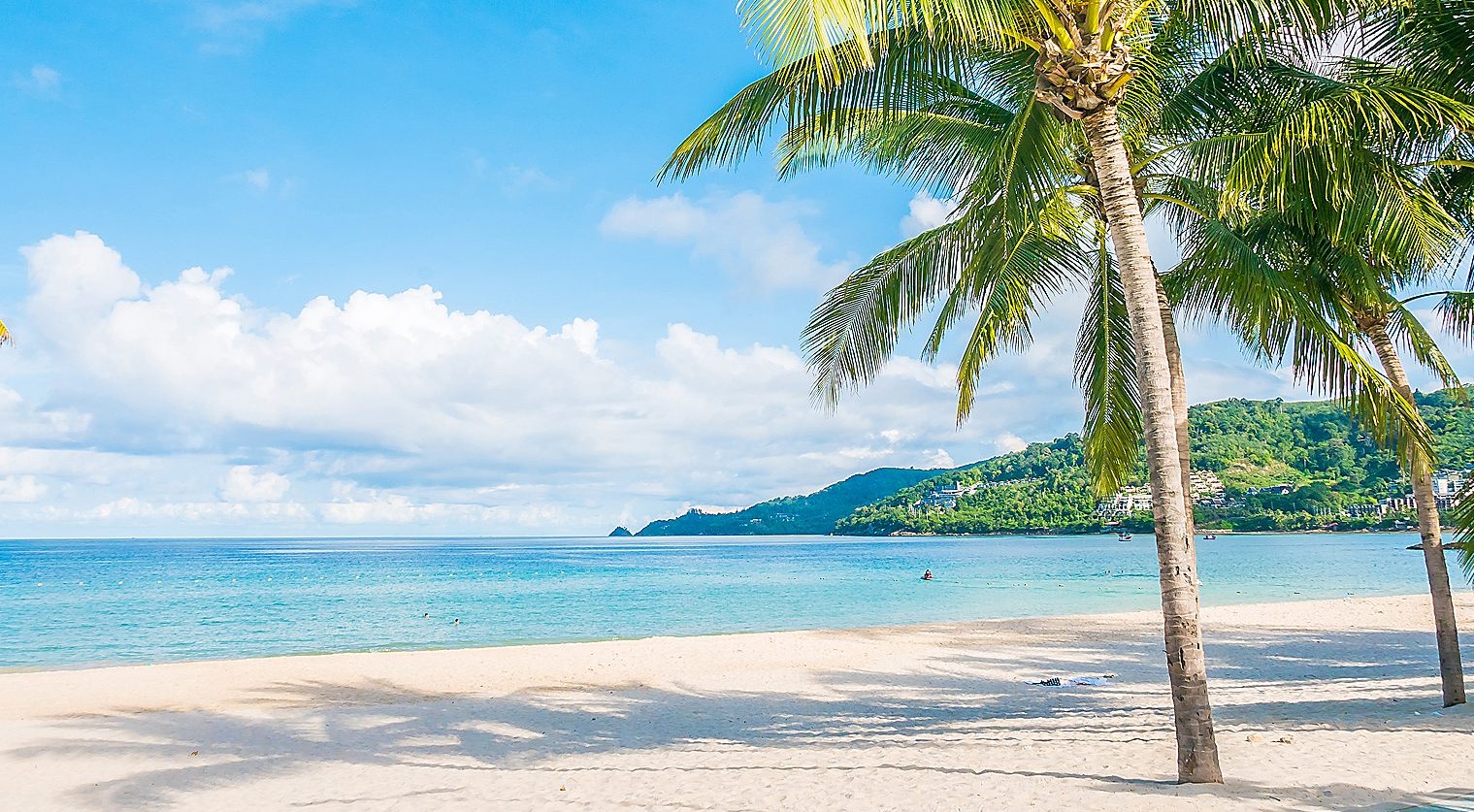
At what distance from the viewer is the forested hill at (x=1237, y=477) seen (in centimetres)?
8050

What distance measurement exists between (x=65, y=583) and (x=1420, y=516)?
197 feet

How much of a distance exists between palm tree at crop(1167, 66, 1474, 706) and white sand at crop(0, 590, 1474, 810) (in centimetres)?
262

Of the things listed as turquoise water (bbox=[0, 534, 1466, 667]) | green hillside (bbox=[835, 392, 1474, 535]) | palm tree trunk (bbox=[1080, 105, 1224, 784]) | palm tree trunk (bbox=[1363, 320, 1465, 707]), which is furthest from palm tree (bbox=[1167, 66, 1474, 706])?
green hillside (bbox=[835, 392, 1474, 535])

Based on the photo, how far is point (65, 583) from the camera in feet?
164

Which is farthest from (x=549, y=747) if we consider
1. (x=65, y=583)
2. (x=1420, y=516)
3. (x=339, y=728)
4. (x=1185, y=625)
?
(x=65, y=583)

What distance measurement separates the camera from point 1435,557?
794 centimetres

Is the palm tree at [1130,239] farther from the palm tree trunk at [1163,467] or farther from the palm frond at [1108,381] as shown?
the palm frond at [1108,381]

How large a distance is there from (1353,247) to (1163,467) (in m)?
3.28

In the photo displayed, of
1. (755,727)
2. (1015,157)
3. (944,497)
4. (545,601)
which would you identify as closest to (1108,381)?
(1015,157)

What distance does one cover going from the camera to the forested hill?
80500 millimetres

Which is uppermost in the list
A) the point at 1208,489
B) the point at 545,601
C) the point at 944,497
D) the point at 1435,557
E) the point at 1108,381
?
the point at 1108,381

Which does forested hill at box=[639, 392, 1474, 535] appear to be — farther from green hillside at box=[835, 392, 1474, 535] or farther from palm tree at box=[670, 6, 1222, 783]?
palm tree at box=[670, 6, 1222, 783]

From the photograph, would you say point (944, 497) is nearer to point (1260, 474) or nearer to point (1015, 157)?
point (1260, 474)

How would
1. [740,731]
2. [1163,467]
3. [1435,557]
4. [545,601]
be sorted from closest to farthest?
1. [1163,467]
2. [1435,557]
3. [740,731]
4. [545,601]
